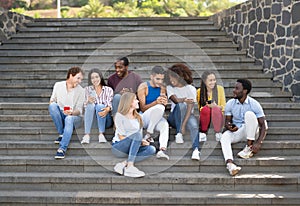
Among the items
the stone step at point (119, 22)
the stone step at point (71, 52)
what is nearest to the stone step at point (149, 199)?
the stone step at point (71, 52)

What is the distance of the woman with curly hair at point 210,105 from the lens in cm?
413

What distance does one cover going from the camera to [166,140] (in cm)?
394

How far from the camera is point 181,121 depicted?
13.6ft

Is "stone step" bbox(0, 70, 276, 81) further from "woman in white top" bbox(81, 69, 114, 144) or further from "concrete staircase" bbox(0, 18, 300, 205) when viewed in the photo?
"woman in white top" bbox(81, 69, 114, 144)

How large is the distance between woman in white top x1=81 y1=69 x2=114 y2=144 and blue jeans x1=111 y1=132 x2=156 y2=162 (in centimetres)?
32

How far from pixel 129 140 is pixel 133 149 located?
97mm

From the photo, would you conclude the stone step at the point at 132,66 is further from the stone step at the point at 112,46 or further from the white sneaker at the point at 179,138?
the white sneaker at the point at 179,138

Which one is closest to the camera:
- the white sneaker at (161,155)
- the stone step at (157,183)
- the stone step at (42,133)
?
the stone step at (157,183)

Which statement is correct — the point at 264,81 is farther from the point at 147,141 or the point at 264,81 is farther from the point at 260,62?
the point at 147,141

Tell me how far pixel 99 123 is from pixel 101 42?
3.46 meters

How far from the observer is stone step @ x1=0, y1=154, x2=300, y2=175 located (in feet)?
12.7

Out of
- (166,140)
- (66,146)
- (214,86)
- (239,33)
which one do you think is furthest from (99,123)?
(239,33)

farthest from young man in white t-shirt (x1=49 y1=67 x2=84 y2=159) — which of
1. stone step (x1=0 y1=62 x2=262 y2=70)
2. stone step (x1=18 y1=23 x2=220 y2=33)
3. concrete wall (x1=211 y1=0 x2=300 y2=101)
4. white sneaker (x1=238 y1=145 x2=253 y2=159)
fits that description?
stone step (x1=18 y1=23 x2=220 y2=33)

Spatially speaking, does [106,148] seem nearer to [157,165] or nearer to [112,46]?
[157,165]
